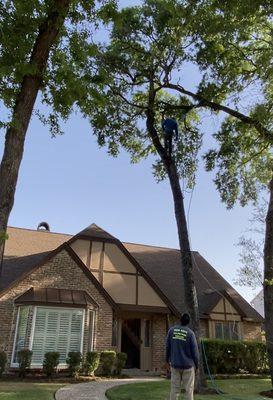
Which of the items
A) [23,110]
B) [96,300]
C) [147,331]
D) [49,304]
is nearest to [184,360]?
[23,110]

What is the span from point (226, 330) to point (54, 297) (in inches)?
377

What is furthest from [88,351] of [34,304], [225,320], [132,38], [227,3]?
[227,3]

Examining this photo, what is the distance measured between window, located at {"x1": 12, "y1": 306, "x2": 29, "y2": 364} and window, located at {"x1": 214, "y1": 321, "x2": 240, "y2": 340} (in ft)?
32.2

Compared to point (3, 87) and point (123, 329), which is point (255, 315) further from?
point (3, 87)

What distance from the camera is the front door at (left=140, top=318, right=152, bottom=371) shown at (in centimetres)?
1992

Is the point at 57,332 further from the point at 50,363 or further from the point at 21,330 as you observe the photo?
the point at 50,363

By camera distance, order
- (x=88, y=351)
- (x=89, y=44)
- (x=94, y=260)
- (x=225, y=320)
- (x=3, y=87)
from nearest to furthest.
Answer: (x=3, y=87) < (x=89, y=44) < (x=88, y=351) < (x=94, y=260) < (x=225, y=320)

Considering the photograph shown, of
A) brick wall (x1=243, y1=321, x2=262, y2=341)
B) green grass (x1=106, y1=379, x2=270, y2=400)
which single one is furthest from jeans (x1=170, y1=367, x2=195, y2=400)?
brick wall (x1=243, y1=321, x2=262, y2=341)

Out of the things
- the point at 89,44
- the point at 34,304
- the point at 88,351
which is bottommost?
the point at 88,351

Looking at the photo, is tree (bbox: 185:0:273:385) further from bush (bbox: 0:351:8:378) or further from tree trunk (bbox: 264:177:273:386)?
bush (bbox: 0:351:8:378)

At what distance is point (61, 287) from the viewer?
1800cm

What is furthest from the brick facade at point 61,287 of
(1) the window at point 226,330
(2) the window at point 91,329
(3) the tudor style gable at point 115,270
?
(1) the window at point 226,330

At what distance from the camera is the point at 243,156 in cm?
1792

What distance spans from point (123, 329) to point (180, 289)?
383cm
